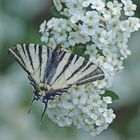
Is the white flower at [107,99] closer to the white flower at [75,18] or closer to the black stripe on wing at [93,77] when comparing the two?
the black stripe on wing at [93,77]

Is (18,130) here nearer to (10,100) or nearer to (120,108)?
(10,100)

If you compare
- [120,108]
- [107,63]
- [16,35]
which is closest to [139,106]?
[120,108]

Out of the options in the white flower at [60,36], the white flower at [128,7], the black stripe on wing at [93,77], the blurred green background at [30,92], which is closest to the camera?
the black stripe on wing at [93,77]

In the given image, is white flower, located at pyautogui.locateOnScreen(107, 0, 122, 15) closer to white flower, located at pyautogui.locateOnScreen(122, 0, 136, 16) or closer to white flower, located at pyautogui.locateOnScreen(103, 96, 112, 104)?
white flower, located at pyautogui.locateOnScreen(122, 0, 136, 16)

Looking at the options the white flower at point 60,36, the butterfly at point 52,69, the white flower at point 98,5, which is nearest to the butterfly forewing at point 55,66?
the butterfly at point 52,69

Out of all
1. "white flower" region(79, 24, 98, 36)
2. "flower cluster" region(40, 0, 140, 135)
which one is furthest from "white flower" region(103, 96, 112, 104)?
"white flower" region(79, 24, 98, 36)
